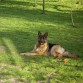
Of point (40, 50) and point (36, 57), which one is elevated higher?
point (40, 50)

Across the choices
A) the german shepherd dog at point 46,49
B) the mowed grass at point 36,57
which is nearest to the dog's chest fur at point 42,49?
the german shepherd dog at point 46,49

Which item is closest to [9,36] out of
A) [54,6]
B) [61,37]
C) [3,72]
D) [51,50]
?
[61,37]

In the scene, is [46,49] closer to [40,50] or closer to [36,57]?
[40,50]

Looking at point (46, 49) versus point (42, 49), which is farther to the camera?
point (46, 49)

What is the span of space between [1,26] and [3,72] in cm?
1022

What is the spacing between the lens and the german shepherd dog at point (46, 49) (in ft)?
37.7

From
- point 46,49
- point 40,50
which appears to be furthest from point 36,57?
point 46,49

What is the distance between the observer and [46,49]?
464 inches

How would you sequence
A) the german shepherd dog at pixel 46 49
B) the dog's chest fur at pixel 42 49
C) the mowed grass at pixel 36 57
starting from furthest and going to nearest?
the dog's chest fur at pixel 42 49 → the german shepherd dog at pixel 46 49 → the mowed grass at pixel 36 57

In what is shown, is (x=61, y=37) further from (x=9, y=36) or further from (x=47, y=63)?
(x=47, y=63)

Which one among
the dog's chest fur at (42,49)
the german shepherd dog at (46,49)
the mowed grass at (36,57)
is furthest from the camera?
the dog's chest fur at (42,49)

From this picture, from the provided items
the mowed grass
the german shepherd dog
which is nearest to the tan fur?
the german shepherd dog

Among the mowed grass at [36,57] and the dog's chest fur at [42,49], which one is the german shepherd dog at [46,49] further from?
the mowed grass at [36,57]

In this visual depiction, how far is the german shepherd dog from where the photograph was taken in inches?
452
